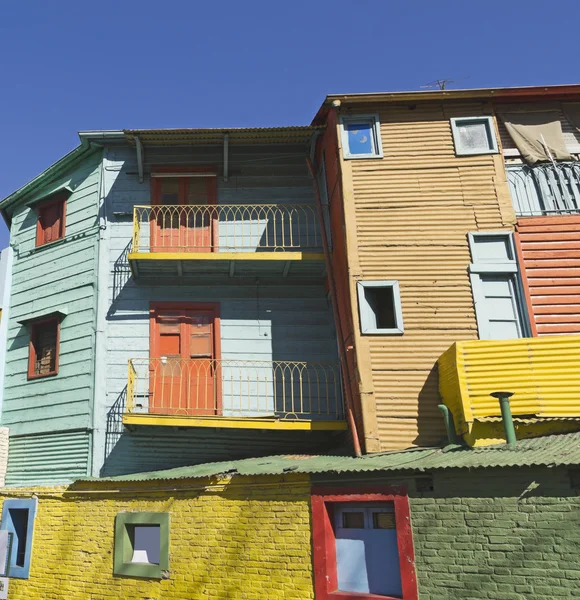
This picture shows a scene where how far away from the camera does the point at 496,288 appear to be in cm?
1054

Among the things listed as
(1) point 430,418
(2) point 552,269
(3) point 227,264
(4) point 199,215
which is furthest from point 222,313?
(2) point 552,269

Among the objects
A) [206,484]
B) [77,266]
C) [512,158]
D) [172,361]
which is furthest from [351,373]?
[77,266]

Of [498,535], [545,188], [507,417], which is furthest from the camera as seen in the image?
[545,188]

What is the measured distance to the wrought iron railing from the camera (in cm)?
1307

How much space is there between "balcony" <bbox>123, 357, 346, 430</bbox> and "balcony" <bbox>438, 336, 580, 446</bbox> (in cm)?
324

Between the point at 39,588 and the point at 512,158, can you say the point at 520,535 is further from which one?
the point at 39,588

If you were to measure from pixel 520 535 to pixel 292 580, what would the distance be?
3327mm

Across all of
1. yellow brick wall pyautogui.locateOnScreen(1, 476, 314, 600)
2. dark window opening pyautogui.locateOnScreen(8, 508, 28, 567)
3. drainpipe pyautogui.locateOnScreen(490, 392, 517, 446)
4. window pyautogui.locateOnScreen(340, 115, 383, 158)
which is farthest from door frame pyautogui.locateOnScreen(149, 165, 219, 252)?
drainpipe pyautogui.locateOnScreen(490, 392, 517, 446)

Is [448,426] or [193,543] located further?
[193,543]

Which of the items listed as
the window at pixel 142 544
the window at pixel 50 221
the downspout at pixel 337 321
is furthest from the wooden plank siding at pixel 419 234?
the window at pixel 50 221

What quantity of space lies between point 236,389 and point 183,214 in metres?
4.44

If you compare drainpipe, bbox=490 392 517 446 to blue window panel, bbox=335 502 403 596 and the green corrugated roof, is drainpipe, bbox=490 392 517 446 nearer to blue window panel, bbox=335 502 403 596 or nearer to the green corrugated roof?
the green corrugated roof

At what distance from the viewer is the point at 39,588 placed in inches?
419

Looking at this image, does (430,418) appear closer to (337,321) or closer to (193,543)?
(337,321)
